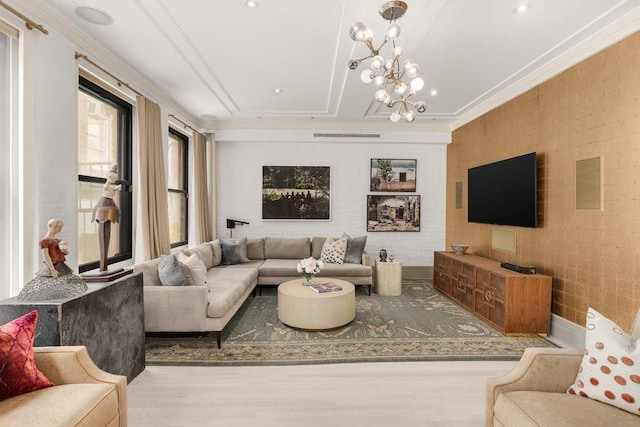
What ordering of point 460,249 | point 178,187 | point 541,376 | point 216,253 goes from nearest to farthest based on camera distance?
1. point 541,376
2. point 460,249
3. point 216,253
4. point 178,187

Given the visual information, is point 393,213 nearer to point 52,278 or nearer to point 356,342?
point 356,342

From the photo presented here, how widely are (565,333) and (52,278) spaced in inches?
174

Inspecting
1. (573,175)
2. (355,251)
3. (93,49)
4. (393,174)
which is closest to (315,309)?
(355,251)

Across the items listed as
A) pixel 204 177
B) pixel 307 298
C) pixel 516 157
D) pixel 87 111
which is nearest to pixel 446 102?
pixel 516 157

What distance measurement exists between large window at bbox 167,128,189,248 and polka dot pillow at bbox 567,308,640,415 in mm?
5100

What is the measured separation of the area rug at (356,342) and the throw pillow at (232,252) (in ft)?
4.07

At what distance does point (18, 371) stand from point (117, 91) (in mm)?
2952

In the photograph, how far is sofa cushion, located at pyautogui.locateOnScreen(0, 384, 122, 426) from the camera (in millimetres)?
1343

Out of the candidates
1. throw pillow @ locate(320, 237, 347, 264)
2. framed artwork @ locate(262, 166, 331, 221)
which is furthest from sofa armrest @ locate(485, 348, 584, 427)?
framed artwork @ locate(262, 166, 331, 221)

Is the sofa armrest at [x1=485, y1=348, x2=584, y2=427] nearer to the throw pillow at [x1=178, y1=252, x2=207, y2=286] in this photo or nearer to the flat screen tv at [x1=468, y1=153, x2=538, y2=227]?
the flat screen tv at [x1=468, y1=153, x2=538, y2=227]

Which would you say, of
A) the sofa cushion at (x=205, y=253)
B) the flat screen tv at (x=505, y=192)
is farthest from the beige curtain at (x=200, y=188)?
the flat screen tv at (x=505, y=192)

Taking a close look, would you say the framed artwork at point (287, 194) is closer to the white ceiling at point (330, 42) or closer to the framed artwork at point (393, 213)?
the framed artwork at point (393, 213)

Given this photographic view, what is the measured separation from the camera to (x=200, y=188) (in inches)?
219

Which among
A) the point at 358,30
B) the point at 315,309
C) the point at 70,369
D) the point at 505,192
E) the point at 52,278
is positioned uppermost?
the point at 358,30
